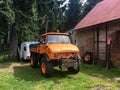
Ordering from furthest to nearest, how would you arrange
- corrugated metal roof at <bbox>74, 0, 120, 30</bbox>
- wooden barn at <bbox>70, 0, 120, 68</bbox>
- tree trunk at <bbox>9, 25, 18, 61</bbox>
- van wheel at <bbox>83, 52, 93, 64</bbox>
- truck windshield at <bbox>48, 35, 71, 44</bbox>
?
tree trunk at <bbox>9, 25, 18, 61</bbox> → van wheel at <bbox>83, 52, 93, 64</bbox> → corrugated metal roof at <bbox>74, 0, 120, 30</bbox> → wooden barn at <bbox>70, 0, 120, 68</bbox> → truck windshield at <bbox>48, 35, 71, 44</bbox>

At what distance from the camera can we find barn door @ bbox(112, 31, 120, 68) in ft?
49.6

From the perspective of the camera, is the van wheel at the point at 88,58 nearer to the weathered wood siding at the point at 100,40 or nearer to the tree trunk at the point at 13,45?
the weathered wood siding at the point at 100,40

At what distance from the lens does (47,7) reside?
2064 cm

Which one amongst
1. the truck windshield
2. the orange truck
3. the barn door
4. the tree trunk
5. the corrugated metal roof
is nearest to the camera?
the orange truck

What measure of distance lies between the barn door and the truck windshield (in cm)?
396

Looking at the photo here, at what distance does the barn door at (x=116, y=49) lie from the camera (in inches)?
595

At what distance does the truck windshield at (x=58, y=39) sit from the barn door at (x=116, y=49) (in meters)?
3.96

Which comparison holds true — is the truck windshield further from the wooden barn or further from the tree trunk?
the tree trunk

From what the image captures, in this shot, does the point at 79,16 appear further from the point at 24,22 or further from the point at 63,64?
the point at 63,64

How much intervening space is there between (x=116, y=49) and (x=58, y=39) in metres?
4.69

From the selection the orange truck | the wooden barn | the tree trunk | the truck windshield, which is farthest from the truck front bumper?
the tree trunk

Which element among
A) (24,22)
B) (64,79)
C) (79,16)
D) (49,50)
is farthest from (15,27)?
(79,16)

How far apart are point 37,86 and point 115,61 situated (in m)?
7.26

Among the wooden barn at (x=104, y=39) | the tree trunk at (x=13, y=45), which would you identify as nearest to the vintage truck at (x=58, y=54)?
the wooden barn at (x=104, y=39)
